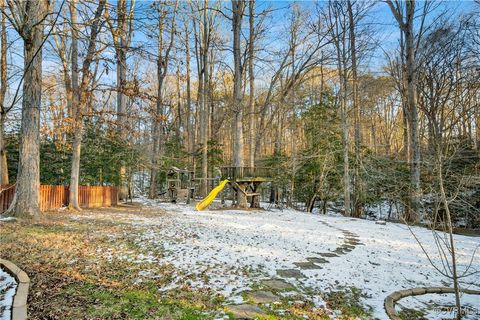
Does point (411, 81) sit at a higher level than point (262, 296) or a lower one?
higher

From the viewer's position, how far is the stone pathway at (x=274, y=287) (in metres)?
2.67

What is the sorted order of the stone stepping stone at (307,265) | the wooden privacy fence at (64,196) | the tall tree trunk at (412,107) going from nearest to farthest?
the stone stepping stone at (307,265), the wooden privacy fence at (64,196), the tall tree trunk at (412,107)

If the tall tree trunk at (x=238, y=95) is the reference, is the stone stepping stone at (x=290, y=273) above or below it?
below

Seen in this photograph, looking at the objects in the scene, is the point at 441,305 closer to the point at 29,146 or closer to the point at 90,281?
the point at 90,281

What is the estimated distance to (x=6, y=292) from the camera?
113 inches

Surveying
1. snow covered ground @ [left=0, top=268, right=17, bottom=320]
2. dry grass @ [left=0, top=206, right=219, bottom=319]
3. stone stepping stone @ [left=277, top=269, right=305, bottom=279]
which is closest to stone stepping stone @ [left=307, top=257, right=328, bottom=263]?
stone stepping stone @ [left=277, top=269, right=305, bottom=279]

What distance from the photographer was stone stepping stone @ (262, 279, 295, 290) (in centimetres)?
332

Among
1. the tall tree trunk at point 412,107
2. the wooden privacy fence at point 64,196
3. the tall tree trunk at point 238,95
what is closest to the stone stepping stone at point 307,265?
the wooden privacy fence at point 64,196

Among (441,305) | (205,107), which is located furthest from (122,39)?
(441,305)

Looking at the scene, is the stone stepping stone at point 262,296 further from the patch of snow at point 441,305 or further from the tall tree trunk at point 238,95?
the tall tree trunk at point 238,95

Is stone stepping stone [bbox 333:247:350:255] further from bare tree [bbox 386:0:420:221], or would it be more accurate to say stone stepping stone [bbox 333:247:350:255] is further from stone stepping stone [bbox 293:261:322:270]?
bare tree [bbox 386:0:420:221]

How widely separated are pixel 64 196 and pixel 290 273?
870 centimetres

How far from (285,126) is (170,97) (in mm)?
9915

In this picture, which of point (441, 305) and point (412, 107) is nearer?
point (441, 305)
